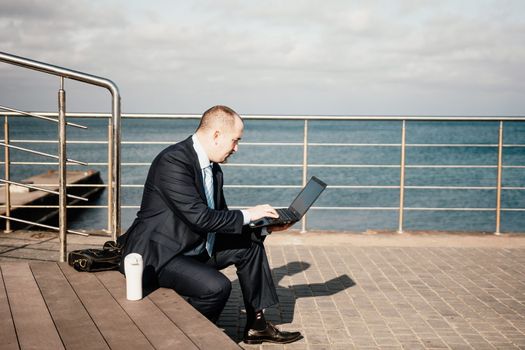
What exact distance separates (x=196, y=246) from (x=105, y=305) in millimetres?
716

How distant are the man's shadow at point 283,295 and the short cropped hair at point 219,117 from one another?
1.37m

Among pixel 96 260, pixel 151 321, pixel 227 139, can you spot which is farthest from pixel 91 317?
pixel 227 139

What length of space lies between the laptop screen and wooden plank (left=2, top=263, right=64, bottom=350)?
1.50 meters

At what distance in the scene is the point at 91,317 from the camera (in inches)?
98.3

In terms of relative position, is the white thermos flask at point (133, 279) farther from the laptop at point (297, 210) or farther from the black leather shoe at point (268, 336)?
the black leather shoe at point (268, 336)

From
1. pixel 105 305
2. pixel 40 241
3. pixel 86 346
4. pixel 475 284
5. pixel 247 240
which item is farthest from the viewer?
pixel 40 241

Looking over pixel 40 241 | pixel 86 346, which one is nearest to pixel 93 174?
pixel 40 241

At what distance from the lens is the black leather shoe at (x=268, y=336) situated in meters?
3.48

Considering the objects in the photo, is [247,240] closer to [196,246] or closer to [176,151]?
[196,246]

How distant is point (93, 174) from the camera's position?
1032 inches

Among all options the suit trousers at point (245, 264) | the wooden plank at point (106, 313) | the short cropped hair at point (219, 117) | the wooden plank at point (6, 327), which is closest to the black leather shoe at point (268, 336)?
the suit trousers at point (245, 264)

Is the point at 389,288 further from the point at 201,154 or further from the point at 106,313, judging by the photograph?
the point at 106,313

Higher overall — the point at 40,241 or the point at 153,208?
the point at 153,208

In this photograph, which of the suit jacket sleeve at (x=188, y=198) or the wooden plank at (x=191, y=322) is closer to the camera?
the wooden plank at (x=191, y=322)
